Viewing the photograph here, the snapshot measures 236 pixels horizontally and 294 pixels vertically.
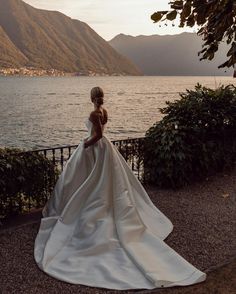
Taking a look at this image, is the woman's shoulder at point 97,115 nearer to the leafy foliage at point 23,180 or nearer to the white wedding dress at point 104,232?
the white wedding dress at point 104,232

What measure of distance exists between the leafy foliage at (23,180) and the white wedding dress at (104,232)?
2.19ft

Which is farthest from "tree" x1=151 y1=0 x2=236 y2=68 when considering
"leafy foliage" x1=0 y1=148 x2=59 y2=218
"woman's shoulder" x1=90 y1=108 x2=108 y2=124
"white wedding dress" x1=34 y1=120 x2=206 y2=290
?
"leafy foliage" x1=0 y1=148 x2=59 y2=218

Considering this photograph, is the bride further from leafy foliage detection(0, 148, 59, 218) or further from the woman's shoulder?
leafy foliage detection(0, 148, 59, 218)

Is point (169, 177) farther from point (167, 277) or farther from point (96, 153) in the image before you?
point (167, 277)

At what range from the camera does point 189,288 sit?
4992mm

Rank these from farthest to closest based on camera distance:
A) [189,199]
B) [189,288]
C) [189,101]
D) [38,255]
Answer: [189,101], [189,199], [38,255], [189,288]

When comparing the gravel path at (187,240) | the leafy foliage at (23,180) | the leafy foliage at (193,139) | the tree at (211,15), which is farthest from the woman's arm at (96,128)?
the tree at (211,15)

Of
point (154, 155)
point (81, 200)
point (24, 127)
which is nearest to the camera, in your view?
point (81, 200)

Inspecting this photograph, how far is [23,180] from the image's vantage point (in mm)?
Result: 7387

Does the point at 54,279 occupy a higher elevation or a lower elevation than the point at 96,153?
lower

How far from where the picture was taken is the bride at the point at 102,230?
17.3ft

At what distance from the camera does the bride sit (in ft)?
17.3

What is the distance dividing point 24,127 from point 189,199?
38438 millimetres

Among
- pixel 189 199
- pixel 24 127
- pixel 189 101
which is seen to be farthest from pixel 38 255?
pixel 24 127
